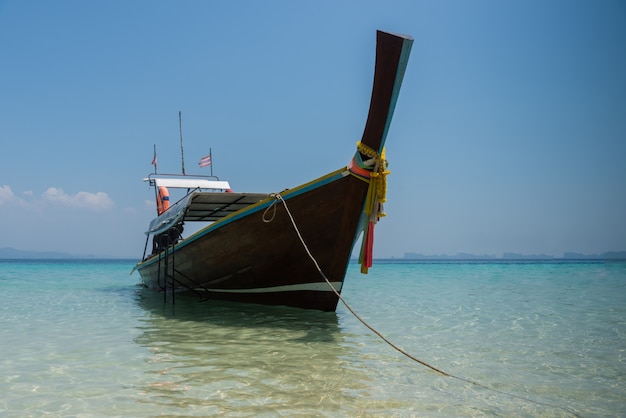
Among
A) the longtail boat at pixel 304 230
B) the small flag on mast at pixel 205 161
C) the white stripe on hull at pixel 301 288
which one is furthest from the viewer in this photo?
the small flag on mast at pixel 205 161

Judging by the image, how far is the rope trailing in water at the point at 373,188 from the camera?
7145 millimetres

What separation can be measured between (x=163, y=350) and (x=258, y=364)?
4.67 feet

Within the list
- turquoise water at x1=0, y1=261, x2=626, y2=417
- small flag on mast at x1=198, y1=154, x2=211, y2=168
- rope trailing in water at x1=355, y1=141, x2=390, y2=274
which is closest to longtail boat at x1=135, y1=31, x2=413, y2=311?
rope trailing in water at x1=355, y1=141, x2=390, y2=274

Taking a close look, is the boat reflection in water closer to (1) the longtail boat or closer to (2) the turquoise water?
(2) the turquoise water

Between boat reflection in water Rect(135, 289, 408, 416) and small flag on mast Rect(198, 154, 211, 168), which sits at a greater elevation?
small flag on mast Rect(198, 154, 211, 168)

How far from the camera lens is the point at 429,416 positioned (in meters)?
3.50

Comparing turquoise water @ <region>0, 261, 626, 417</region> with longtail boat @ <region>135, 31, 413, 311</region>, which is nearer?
turquoise water @ <region>0, 261, 626, 417</region>

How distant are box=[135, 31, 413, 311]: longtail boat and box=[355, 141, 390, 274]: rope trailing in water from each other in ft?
0.05

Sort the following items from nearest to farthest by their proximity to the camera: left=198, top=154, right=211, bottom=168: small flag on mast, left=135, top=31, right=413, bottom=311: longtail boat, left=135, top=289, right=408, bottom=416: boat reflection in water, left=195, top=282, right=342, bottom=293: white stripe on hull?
1. left=135, top=289, right=408, bottom=416: boat reflection in water
2. left=135, top=31, right=413, bottom=311: longtail boat
3. left=195, top=282, right=342, bottom=293: white stripe on hull
4. left=198, top=154, right=211, bottom=168: small flag on mast

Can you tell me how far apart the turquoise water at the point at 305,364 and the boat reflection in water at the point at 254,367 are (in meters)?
0.02

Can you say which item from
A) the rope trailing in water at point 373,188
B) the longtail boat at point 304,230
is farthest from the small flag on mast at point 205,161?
the rope trailing in water at point 373,188

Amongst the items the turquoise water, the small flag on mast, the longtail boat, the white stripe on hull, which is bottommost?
the turquoise water

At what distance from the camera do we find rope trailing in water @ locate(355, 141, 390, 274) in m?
7.14

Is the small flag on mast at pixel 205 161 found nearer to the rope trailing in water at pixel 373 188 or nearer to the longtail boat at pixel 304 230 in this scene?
the longtail boat at pixel 304 230
